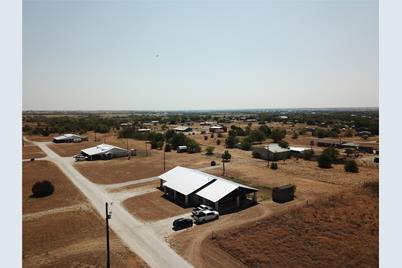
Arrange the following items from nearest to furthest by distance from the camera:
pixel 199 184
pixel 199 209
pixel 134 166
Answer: pixel 199 209 → pixel 199 184 → pixel 134 166

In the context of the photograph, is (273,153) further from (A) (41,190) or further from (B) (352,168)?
(A) (41,190)

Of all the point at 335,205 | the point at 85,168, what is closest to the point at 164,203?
the point at 335,205

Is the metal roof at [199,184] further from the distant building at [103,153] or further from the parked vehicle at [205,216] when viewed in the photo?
the distant building at [103,153]

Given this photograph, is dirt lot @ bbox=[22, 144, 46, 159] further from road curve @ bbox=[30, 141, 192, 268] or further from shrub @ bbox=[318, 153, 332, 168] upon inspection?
shrub @ bbox=[318, 153, 332, 168]

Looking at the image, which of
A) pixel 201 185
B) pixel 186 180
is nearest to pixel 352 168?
pixel 201 185

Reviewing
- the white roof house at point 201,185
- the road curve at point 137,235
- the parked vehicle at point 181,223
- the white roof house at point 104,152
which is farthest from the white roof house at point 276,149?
the parked vehicle at point 181,223

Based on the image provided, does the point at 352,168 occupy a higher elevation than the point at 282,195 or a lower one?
higher

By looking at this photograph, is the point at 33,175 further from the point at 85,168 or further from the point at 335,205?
the point at 335,205
